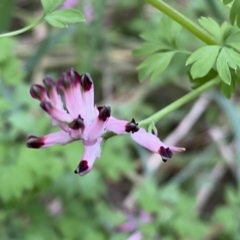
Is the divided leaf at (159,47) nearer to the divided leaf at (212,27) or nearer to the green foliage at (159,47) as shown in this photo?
the green foliage at (159,47)

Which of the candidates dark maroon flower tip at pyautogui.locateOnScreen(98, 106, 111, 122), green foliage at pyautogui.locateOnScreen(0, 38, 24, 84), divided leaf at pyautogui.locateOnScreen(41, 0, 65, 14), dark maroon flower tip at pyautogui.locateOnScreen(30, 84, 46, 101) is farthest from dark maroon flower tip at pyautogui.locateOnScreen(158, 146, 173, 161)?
green foliage at pyautogui.locateOnScreen(0, 38, 24, 84)

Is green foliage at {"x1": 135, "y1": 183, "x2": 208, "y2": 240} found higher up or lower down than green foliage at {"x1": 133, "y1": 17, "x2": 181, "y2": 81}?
lower down

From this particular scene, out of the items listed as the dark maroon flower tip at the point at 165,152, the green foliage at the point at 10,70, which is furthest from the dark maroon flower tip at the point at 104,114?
the green foliage at the point at 10,70

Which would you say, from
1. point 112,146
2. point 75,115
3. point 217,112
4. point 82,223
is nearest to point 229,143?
point 217,112

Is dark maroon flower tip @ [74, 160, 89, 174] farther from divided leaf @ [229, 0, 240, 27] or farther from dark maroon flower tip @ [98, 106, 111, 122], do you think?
divided leaf @ [229, 0, 240, 27]

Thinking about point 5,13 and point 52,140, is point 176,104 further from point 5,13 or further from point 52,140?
point 5,13
